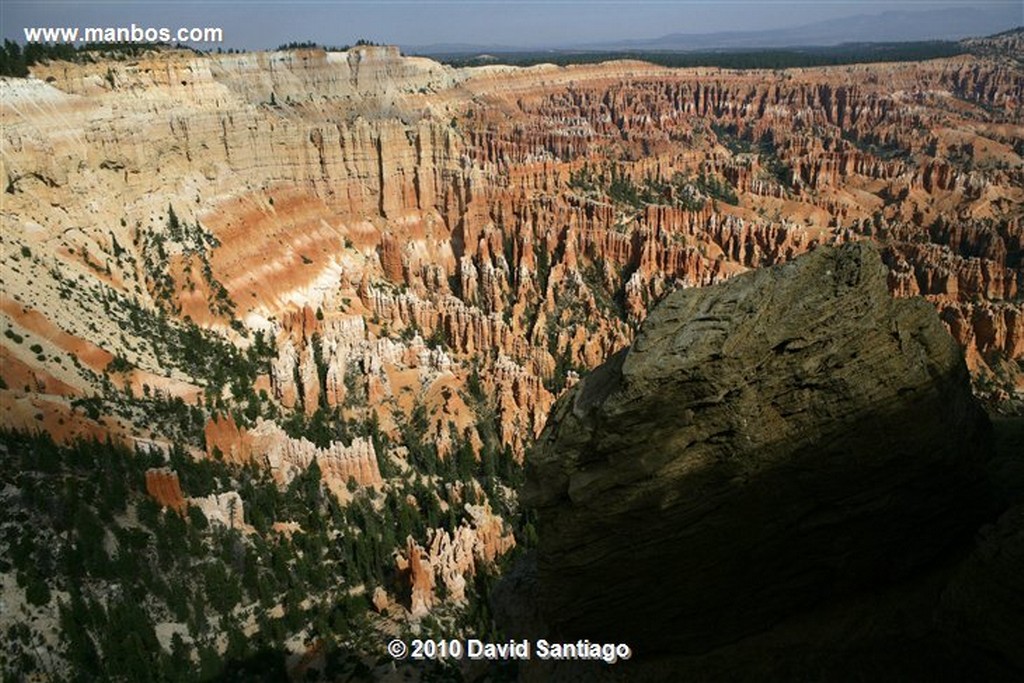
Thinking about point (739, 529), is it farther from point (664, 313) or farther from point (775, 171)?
point (775, 171)

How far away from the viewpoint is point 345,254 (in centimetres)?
5984

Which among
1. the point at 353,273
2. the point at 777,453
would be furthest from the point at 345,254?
the point at 777,453

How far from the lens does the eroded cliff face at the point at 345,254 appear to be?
1604 inches

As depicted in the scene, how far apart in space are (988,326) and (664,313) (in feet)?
176

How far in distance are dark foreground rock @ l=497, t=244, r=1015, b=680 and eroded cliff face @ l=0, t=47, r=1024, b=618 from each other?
28.3m

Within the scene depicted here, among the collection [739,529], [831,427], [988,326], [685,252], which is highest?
[831,427]

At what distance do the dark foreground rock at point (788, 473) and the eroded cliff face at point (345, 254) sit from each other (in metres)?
28.3

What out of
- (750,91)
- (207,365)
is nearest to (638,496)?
(207,365)

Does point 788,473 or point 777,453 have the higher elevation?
point 777,453

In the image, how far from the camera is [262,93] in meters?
73.4

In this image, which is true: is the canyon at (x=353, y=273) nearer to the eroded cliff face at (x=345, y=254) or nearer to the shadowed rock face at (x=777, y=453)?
the eroded cliff face at (x=345, y=254)

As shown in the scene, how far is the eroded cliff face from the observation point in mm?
40750

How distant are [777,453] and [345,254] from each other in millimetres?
53589

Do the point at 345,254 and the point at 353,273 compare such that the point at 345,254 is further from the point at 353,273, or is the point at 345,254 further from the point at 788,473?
the point at 788,473
